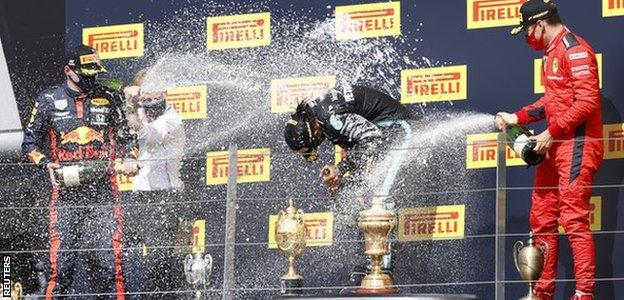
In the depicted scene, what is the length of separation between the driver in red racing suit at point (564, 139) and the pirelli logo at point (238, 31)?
2.00 meters

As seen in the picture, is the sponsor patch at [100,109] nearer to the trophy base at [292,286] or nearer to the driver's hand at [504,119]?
the trophy base at [292,286]

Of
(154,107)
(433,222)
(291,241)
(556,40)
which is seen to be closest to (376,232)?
(291,241)

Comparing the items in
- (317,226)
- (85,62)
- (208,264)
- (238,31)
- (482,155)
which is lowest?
(208,264)

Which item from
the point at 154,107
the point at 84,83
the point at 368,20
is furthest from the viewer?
→ the point at 154,107

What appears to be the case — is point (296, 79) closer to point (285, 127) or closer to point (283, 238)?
point (285, 127)

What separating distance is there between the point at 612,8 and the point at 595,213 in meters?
1.10

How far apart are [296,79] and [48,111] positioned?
57.5 inches

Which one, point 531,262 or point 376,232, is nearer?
point 531,262

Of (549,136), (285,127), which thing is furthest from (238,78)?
(549,136)

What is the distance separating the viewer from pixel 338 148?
32.5 ft

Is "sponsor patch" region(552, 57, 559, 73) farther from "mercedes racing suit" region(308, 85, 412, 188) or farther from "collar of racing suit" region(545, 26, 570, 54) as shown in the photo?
"mercedes racing suit" region(308, 85, 412, 188)

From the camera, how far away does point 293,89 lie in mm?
10164

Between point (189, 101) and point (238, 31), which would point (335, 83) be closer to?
point (238, 31)

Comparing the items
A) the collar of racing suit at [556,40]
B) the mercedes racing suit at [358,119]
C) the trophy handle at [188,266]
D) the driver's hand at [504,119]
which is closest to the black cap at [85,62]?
the trophy handle at [188,266]
